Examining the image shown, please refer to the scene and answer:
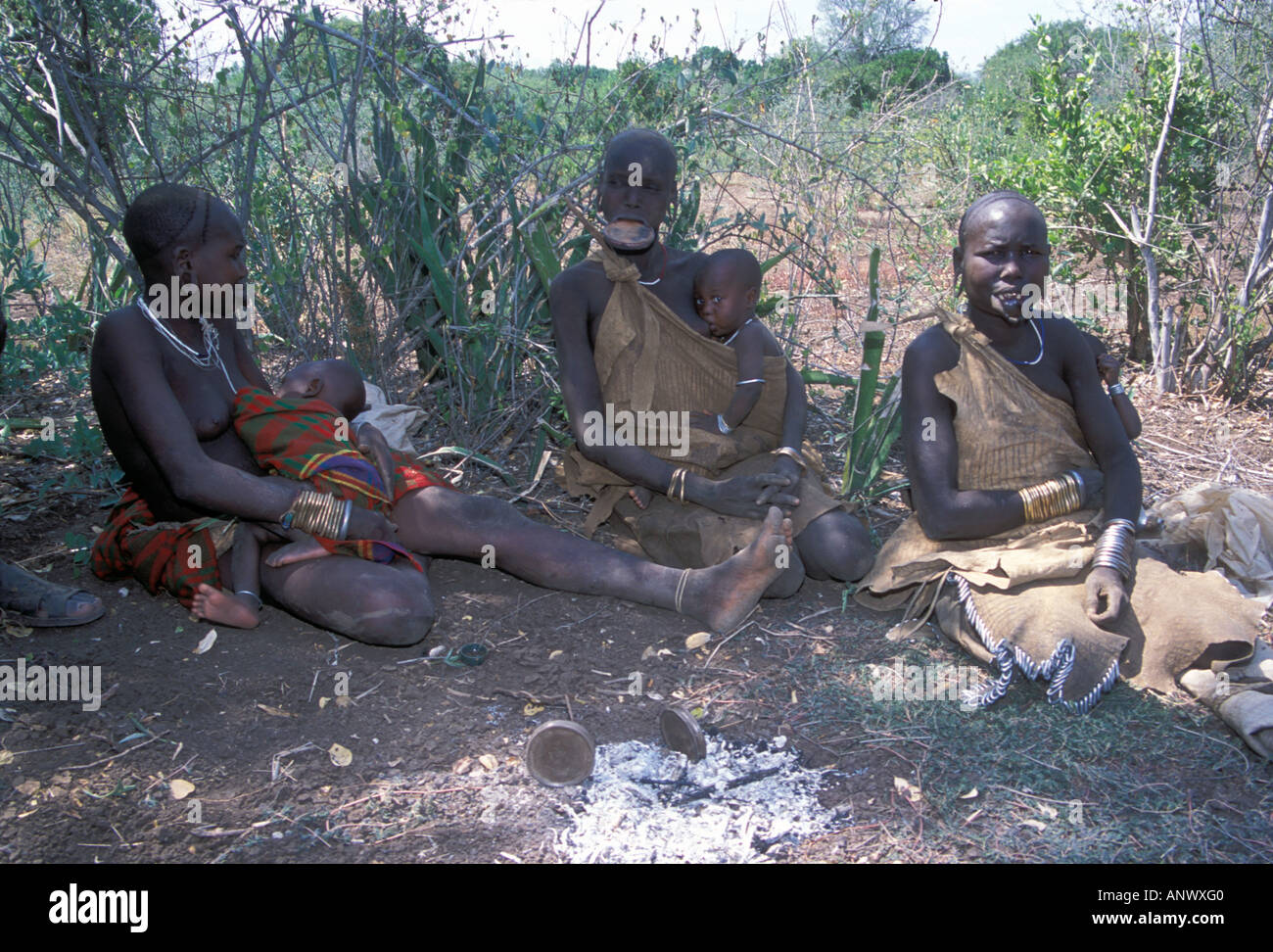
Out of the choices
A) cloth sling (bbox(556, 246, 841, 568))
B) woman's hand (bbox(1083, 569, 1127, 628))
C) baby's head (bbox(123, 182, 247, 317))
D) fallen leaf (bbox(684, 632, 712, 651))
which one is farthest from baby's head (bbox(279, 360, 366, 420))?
woman's hand (bbox(1083, 569, 1127, 628))

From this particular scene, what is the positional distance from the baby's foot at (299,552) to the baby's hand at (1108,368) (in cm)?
225

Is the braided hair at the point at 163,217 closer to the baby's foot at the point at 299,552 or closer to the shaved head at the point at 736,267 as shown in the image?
the baby's foot at the point at 299,552

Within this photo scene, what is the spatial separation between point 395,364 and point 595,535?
1.36m

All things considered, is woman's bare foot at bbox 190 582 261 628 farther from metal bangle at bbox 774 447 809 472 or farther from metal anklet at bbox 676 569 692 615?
metal bangle at bbox 774 447 809 472

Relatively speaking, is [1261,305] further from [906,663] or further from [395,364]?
[395,364]

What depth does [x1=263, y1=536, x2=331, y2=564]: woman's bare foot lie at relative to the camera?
2.73 m

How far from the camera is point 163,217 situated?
2668mm

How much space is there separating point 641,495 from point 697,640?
2.09 feet

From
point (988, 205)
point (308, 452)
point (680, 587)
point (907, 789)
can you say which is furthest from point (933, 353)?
point (308, 452)

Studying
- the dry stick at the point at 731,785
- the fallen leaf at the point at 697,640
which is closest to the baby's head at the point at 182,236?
the fallen leaf at the point at 697,640

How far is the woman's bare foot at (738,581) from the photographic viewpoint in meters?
2.73

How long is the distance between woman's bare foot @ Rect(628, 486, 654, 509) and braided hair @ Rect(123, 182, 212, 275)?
4.84 feet

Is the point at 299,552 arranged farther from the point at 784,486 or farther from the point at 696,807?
the point at 784,486
